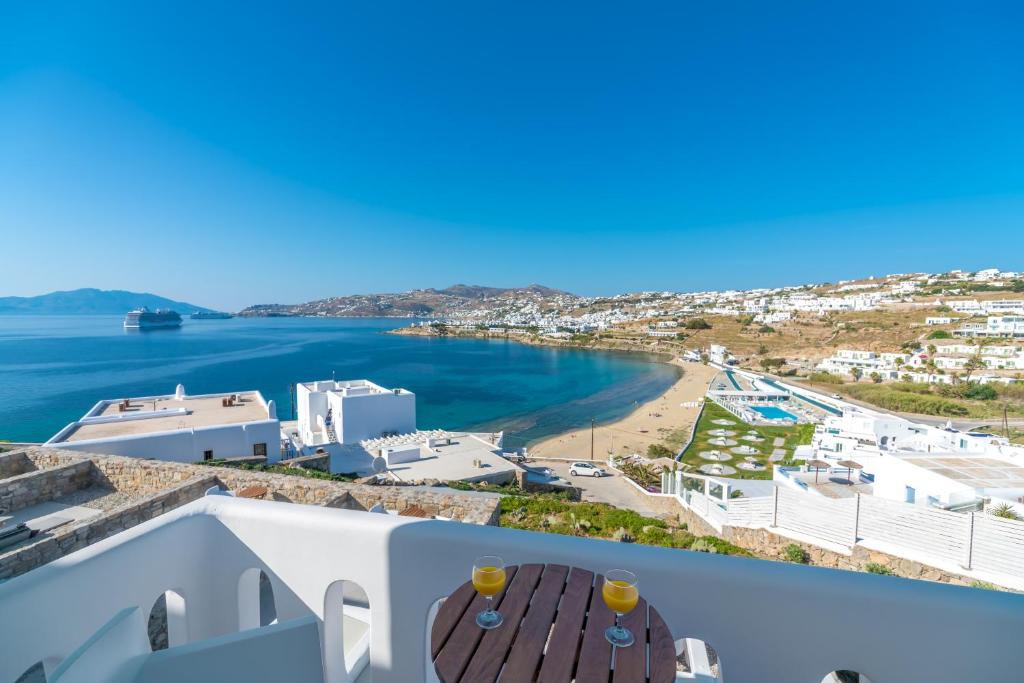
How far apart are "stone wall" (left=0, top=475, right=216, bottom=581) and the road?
10.3 m

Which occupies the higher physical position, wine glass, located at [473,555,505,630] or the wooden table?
wine glass, located at [473,555,505,630]

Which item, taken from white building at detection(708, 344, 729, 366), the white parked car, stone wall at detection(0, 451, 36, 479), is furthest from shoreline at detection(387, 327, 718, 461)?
stone wall at detection(0, 451, 36, 479)

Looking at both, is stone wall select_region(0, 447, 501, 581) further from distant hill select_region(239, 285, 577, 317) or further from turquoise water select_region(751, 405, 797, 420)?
distant hill select_region(239, 285, 577, 317)

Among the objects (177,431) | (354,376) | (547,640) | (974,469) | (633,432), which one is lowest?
(633,432)

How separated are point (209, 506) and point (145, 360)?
67837mm

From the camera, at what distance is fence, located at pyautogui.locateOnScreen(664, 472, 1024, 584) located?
15.7ft

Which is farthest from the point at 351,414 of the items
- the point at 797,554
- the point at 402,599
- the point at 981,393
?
the point at 981,393

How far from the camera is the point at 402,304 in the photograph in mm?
170500

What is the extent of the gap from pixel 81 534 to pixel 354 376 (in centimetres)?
4313

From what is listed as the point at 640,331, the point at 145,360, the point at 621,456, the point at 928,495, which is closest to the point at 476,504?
the point at 928,495

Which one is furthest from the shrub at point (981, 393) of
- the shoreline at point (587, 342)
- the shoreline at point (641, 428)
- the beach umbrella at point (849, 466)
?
the shoreline at point (587, 342)

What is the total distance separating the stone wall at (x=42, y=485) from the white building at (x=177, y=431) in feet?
9.68

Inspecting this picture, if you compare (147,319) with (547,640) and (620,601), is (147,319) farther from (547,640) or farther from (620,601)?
(620,601)

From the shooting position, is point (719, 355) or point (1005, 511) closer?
point (1005, 511)
